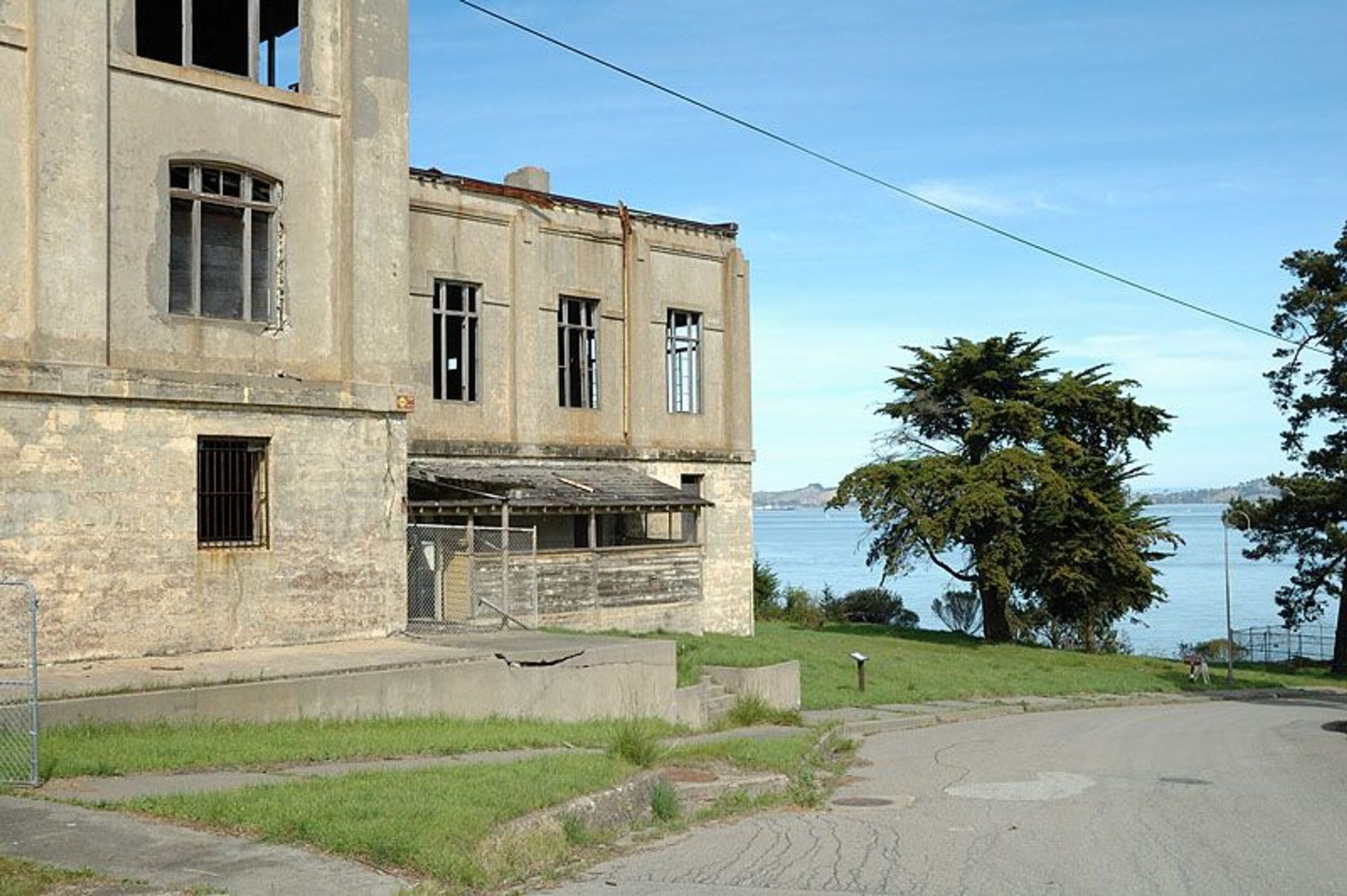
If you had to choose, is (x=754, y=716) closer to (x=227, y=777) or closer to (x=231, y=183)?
(x=227, y=777)

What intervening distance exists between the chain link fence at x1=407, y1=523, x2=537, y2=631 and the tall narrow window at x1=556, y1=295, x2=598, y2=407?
16.8ft

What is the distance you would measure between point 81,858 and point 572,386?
22.6 m

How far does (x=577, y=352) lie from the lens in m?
31.4

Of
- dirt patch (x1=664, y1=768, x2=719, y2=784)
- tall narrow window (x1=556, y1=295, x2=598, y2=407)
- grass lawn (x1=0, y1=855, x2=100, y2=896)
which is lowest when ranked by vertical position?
dirt patch (x1=664, y1=768, x2=719, y2=784)

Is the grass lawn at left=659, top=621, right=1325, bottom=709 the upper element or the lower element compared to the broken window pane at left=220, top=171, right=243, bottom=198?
lower

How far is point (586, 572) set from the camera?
2817 centimetres

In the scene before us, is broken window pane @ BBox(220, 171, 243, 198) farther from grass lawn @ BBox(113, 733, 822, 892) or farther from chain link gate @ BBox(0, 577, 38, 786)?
grass lawn @ BBox(113, 733, 822, 892)

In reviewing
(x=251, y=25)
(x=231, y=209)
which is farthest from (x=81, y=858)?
(x=251, y=25)

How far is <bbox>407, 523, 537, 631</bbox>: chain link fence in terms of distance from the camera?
2408cm

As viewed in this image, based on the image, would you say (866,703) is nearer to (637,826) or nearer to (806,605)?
(637,826)

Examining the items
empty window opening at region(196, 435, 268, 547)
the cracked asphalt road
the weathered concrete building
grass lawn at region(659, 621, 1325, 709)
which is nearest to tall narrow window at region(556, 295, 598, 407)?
the weathered concrete building

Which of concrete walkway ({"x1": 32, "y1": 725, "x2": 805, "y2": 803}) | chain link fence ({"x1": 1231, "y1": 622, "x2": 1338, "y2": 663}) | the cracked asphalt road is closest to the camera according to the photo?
the cracked asphalt road

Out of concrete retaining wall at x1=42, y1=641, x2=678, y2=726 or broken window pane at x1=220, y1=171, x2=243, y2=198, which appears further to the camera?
broken window pane at x1=220, y1=171, x2=243, y2=198

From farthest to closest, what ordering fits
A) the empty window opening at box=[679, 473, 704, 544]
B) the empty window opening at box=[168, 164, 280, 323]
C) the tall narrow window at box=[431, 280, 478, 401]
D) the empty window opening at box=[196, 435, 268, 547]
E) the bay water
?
the bay water
the empty window opening at box=[679, 473, 704, 544]
the tall narrow window at box=[431, 280, 478, 401]
the empty window opening at box=[196, 435, 268, 547]
the empty window opening at box=[168, 164, 280, 323]
